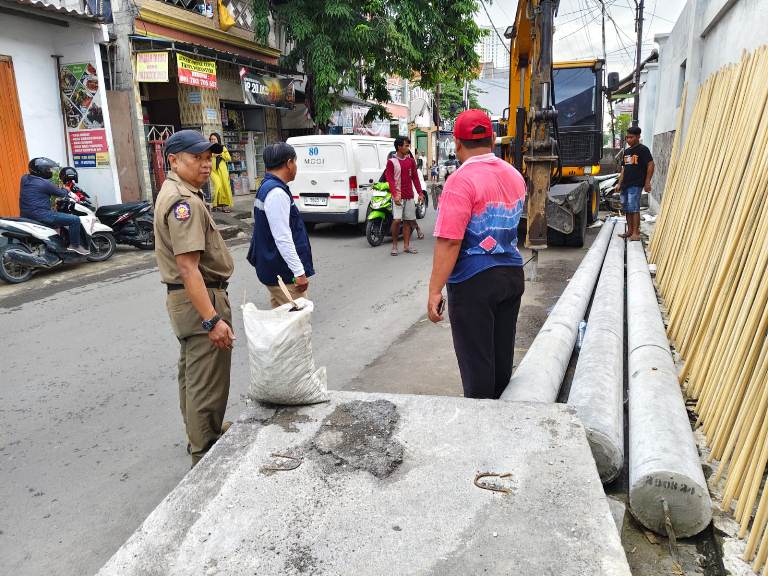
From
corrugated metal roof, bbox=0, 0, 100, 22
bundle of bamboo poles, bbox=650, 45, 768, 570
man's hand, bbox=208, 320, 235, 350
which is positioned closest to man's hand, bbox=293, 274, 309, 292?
man's hand, bbox=208, 320, 235, 350

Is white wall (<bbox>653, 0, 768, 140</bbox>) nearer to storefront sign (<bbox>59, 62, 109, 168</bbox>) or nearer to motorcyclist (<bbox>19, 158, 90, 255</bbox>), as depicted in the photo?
motorcyclist (<bbox>19, 158, 90, 255</bbox>)

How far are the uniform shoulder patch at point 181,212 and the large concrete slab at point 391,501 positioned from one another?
102 centimetres

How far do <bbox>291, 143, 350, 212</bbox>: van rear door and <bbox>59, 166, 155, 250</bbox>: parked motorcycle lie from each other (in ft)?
9.26

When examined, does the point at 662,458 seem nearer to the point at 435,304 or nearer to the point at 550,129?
the point at 435,304

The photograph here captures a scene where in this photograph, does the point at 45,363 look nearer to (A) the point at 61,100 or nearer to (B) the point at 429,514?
(B) the point at 429,514

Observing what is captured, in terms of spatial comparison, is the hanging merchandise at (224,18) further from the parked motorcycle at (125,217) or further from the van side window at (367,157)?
the parked motorcycle at (125,217)

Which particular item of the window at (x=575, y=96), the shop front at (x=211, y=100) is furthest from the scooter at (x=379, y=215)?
the shop front at (x=211, y=100)

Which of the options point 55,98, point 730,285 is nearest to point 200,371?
point 730,285

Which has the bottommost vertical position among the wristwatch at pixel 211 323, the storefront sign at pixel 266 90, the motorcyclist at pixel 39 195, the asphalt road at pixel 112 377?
the asphalt road at pixel 112 377

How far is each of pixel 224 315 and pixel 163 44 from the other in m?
10.7

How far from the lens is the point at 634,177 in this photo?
29.2 feet

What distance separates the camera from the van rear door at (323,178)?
10.9 m

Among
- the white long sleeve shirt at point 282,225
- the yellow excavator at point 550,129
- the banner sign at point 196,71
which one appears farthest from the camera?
the banner sign at point 196,71

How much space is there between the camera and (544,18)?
7359mm
